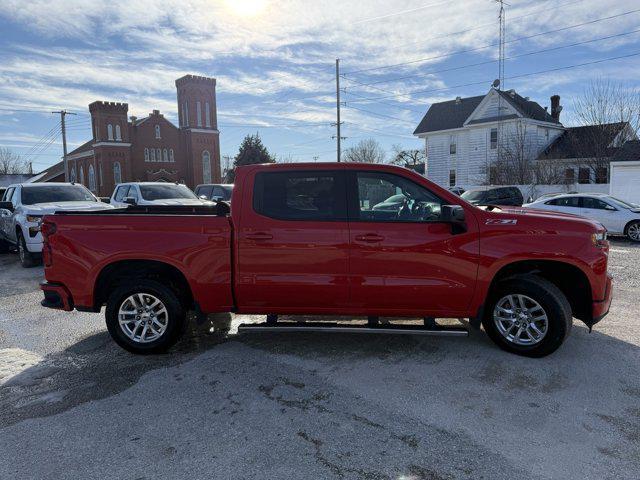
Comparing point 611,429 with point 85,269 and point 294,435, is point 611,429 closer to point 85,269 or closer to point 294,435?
point 294,435

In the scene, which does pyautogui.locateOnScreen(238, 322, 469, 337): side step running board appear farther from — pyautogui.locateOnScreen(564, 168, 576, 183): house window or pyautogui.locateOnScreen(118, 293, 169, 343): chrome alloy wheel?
pyautogui.locateOnScreen(564, 168, 576, 183): house window

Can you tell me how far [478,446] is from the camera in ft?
10.1

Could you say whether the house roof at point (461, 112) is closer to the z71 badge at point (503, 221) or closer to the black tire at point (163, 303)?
the z71 badge at point (503, 221)

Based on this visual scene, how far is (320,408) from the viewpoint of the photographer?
360 centimetres

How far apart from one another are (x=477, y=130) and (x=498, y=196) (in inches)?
872

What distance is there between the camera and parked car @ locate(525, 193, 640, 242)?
1315 centimetres

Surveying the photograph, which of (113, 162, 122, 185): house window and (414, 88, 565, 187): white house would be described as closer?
(414, 88, 565, 187): white house

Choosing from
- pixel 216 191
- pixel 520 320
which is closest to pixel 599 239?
pixel 520 320

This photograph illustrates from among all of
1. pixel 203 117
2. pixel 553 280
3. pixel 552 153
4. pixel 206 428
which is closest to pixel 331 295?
pixel 206 428

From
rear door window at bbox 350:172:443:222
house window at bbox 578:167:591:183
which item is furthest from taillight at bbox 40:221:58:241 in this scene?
house window at bbox 578:167:591:183

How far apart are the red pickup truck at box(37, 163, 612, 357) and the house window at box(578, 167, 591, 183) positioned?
2942cm

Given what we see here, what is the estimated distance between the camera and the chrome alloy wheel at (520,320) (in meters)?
4.43

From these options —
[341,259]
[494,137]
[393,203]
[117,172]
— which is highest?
[494,137]

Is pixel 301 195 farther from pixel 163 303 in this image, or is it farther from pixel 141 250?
pixel 163 303
